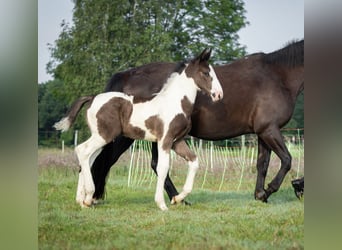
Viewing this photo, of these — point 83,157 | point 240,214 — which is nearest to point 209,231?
point 240,214

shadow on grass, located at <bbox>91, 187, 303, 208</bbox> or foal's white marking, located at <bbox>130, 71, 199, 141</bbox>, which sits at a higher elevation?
foal's white marking, located at <bbox>130, 71, 199, 141</bbox>

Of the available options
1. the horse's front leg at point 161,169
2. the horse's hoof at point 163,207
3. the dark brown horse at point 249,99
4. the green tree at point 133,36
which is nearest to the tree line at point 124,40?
the green tree at point 133,36

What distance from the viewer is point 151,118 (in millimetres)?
4129

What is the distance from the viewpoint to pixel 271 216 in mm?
3967

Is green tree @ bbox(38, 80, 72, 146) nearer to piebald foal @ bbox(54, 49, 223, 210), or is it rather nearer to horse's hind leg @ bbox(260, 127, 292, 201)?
piebald foal @ bbox(54, 49, 223, 210)

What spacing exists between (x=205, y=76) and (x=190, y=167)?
739mm

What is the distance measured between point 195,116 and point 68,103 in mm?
1346

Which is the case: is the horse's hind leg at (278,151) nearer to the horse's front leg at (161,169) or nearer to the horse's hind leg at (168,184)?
the horse's hind leg at (168,184)

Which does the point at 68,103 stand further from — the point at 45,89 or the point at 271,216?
the point at 271,216

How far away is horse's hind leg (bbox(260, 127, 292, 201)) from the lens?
4.57m

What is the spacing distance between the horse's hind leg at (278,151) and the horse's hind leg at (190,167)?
Answer: 2.53 feet

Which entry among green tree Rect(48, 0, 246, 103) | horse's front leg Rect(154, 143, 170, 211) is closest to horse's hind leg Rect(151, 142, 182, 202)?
horse's front leg Rect(154, 143, 170, 211)

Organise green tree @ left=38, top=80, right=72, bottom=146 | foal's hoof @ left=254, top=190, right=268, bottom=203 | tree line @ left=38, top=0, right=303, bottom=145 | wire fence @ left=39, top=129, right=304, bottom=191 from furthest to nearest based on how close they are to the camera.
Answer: wire fence @ left=39, top=129, right=304, bottom=191, tree line @ left=38, top=0, right=303, bottom=145, foal's hoof @ left=254, top=190, right=268, bottom=203, green tree @ left=38, top=80, right=72, bottom=146

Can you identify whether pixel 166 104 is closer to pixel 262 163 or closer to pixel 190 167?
pixel 190 167
